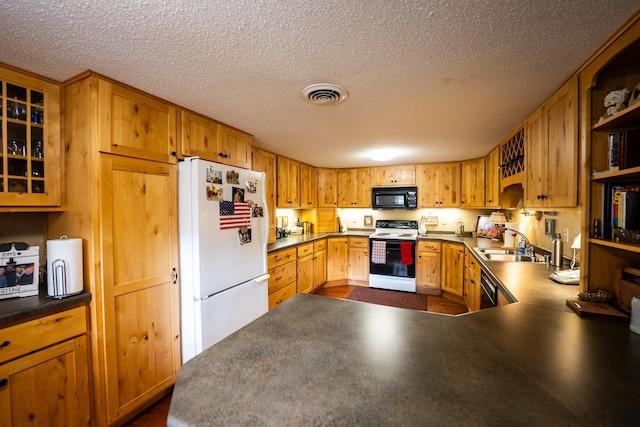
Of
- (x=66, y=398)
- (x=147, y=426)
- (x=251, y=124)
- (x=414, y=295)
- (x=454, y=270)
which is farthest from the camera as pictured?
(x=414, y=295)

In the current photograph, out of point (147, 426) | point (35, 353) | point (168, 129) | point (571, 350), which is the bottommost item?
point (147, 426)

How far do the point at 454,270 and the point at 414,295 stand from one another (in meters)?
0.71

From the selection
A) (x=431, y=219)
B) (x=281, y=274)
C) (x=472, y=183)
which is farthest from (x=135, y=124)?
(x=431, y=219)

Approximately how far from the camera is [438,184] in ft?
13.9

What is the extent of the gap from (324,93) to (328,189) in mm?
3191

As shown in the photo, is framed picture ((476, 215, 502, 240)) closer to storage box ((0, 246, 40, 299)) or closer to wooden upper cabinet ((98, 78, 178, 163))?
wooden upper cabinet ((98, 78, 178, 163))

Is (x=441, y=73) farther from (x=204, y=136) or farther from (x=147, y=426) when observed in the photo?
(x=147, y=426)

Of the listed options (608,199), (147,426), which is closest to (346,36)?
(608,199)

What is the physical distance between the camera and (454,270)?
148 inches

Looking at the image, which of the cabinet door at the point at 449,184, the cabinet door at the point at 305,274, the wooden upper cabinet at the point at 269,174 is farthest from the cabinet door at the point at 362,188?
the wooden upper cabinet at the point at 269,174

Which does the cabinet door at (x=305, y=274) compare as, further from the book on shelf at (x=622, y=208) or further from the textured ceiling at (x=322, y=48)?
the book on shelf at (x=622, y=208)

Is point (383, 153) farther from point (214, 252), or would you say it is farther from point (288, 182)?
point (214, 252)

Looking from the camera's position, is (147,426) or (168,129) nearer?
(147,426)

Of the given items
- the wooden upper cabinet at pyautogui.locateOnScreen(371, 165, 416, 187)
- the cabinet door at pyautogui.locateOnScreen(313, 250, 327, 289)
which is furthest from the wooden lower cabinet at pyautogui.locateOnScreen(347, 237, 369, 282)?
the wooden upper cabinet at pyautogui.locateOnScreen(371, 165, 416, 187)
